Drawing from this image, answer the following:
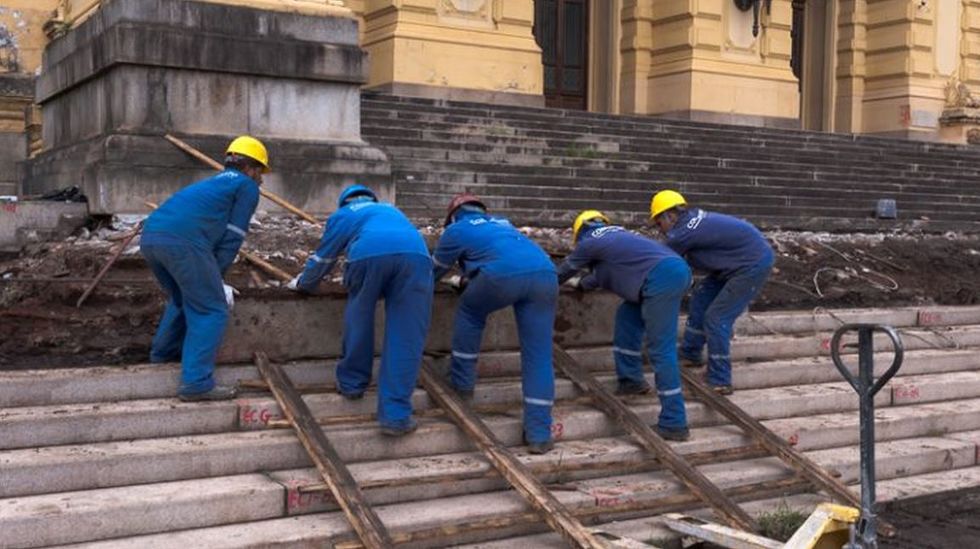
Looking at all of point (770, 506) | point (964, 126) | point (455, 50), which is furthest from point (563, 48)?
point (770, 506)

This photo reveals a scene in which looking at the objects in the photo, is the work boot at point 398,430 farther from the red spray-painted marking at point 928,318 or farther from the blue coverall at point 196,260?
the red spray-painted marking at point 928,318

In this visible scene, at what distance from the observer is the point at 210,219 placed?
22.5ft

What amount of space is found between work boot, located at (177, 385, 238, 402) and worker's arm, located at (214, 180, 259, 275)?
790 millimetres

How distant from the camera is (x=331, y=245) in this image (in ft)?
23.0

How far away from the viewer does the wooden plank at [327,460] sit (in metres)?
5.64

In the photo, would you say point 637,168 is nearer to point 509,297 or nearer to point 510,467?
point 509,297

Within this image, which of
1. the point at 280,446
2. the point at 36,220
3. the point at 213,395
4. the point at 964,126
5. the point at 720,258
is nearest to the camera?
the point at 280,446

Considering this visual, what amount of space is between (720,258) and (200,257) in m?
3.82

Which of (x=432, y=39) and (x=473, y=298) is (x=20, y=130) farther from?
(x=473, y=298)

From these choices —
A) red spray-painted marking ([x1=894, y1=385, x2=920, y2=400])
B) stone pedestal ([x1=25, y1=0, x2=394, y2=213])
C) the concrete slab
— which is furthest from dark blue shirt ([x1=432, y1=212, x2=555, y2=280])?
stone pedestal ([x1=25, y1=0, x2=394, y2=213])

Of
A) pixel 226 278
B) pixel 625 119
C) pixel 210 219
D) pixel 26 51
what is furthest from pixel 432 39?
pixel 210 219

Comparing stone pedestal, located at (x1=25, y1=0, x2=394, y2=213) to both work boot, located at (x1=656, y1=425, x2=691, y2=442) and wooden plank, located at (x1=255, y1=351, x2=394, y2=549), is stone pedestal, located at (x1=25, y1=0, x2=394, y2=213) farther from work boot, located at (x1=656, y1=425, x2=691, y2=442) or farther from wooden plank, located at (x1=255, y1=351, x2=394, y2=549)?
work boot, located at (x1=656, y1=425, x2=691, y2=442)

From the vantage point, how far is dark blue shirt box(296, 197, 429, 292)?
6.77 m

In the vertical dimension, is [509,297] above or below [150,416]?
above
